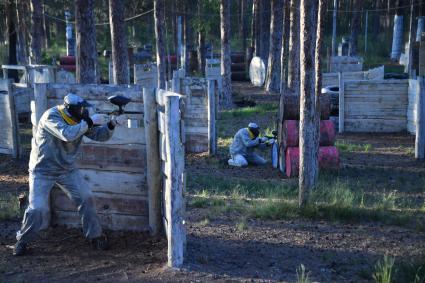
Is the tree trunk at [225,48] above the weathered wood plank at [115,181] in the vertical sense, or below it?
above

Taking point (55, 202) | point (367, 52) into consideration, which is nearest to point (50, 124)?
point (55, 202)

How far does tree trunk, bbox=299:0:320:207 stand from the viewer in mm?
8117

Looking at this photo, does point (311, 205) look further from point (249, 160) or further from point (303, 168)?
point (249, 160)

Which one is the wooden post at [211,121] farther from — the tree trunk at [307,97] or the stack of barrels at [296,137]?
the tree trunk at [307,97]

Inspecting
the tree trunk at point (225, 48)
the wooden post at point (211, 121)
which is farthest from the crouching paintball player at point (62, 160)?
the tree trunk at point (225, 48)

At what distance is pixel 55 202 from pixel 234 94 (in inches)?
776

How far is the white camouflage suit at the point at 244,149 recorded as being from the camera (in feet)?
41.5

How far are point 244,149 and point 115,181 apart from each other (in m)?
6.09

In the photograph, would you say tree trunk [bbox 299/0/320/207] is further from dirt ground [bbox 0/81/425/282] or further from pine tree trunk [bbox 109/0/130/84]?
pine tree trunk [bbox 109/0/130/84]

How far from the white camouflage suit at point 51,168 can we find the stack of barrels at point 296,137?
5726 mm

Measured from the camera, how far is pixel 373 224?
782 cm

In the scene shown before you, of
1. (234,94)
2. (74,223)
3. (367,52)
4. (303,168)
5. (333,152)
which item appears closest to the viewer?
(74,223)

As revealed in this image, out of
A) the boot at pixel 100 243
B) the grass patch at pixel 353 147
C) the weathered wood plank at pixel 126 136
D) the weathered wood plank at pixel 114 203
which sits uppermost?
the weathered wood plank at pixel 126 136

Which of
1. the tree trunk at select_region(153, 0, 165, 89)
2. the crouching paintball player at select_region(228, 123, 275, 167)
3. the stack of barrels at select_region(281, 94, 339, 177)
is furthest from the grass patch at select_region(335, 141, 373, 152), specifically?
the tree trunk at select_region(153, 0, 165, 89)
